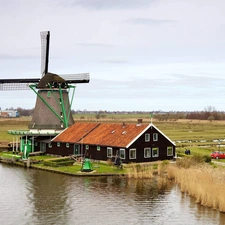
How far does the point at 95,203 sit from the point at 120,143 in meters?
12.9

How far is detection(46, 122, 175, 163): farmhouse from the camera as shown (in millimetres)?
36469

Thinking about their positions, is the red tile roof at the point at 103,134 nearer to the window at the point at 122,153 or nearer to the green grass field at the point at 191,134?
the window at the point at 122,153

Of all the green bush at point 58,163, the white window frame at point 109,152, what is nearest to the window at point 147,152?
the white window frame at point 109,152

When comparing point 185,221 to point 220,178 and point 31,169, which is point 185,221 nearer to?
point 220,178

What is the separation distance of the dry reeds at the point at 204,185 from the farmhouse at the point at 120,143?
667 cm

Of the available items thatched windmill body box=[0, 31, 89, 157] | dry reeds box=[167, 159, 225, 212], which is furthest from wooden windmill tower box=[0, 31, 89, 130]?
dry reeds box=[167, 159, 225, 212]

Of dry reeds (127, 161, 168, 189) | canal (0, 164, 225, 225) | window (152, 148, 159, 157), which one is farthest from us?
window (152, 148, 159, 157)

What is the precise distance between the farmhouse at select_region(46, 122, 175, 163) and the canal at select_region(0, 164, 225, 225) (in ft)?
17.7

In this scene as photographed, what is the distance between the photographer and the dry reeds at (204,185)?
885 inches

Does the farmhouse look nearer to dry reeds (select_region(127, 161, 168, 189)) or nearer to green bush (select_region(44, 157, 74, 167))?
dry reeds (select_region(127, 161, 168, 189))

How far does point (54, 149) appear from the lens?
144ft

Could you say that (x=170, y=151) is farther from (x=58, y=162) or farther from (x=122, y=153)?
(x=58, y=162)

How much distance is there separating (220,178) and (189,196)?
218cm

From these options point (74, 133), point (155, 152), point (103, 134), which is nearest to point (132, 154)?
point (155, 152)
